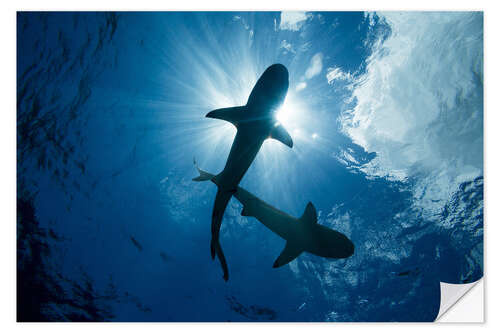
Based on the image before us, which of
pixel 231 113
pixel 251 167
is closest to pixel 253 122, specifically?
pixel 231 113

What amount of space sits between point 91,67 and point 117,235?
6.96m

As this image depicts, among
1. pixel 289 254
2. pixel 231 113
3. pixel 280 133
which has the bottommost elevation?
pixel 289 254

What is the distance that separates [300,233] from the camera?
5512 mm

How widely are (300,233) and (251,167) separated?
2940 millimetres

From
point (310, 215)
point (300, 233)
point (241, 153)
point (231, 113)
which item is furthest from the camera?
point (300, 233)

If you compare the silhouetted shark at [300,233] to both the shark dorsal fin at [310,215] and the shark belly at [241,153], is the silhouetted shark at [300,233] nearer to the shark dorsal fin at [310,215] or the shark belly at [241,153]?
the shark dorsal fin at [310,215]

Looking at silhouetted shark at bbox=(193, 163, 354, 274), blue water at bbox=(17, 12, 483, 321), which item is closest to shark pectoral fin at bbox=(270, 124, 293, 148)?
blue water at bbox=(17, 12, 483, 321)

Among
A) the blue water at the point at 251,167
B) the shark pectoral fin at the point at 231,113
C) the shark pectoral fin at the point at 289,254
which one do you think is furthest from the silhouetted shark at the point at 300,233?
the blue water at the point at 251,167

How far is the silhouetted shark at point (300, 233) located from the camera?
509 cm

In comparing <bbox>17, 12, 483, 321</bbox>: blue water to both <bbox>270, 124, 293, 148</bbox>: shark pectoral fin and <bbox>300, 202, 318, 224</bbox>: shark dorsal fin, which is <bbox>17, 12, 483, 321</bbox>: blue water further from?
<bbox>300, 202, 318, 224</bbox>: shark dorsal fin
